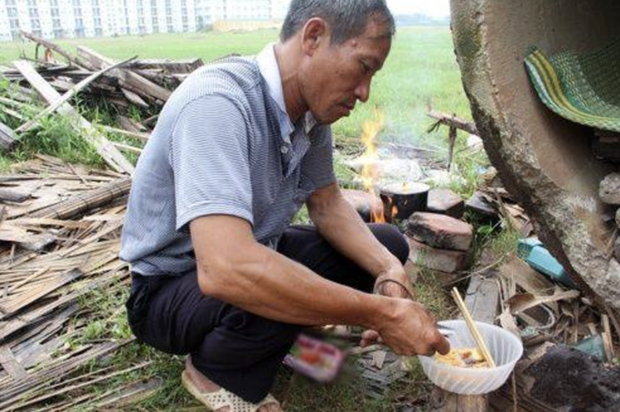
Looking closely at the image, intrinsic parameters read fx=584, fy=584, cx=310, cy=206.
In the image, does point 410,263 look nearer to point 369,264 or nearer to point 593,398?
point 369,264

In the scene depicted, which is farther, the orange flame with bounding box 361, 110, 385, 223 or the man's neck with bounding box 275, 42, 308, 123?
the orange flame with bounding box 361, 110, 385, 223

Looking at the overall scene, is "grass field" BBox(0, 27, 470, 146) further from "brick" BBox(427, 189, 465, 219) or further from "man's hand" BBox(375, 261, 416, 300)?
"man's hand" BBox(375, 261, 416, 300)

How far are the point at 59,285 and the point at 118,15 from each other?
2978 cm

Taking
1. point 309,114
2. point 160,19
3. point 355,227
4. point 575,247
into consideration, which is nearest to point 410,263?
point 355,227

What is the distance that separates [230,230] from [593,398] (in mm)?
1711

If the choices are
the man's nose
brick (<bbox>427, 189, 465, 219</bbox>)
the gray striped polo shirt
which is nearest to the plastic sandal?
the gray striped polo shirt

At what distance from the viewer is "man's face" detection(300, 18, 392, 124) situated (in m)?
2.15

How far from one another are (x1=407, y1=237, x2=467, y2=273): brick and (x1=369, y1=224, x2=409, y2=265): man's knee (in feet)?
2.19

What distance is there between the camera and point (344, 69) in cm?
218

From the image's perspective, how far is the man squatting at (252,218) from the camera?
1.97m

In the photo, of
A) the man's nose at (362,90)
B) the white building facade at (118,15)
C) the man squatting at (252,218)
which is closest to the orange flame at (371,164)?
the man squatting at (252,218)

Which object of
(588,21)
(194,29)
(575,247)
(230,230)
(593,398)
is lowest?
(194,29)

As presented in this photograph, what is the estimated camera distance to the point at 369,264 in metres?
2.84

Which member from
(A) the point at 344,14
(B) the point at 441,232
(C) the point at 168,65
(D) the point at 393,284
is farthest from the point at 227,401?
(C) the point at 168,65
